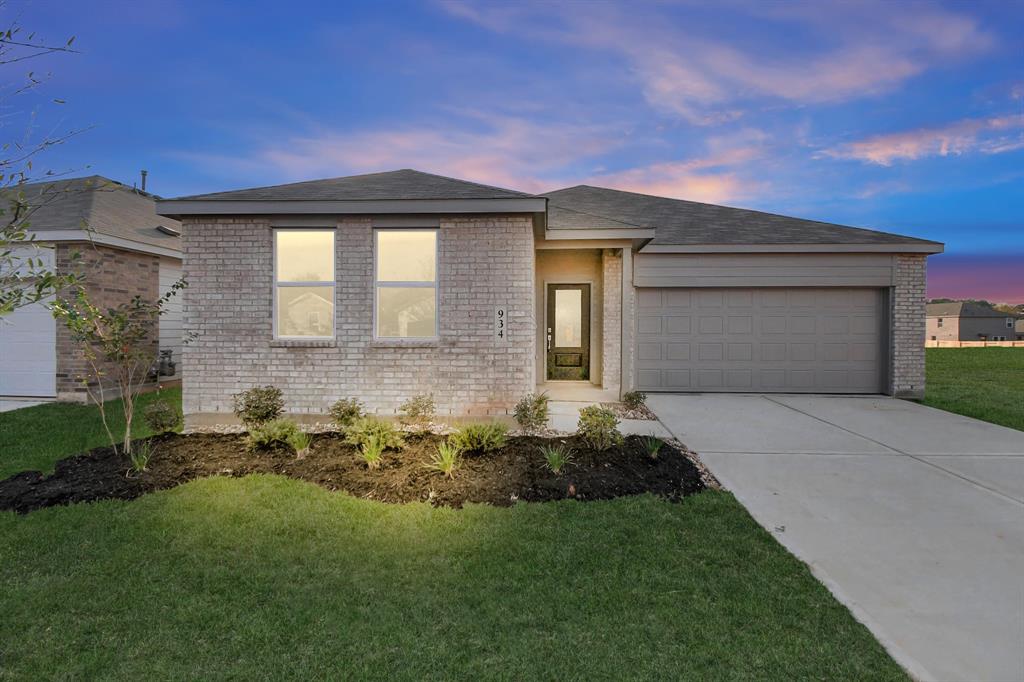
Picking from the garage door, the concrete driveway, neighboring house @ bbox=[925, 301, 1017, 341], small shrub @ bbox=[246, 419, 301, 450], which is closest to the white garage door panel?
small shrub @ bbox=[246, 419, 301, 450]

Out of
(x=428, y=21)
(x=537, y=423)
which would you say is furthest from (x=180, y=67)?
(x=537, y=423)

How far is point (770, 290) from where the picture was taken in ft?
34.4

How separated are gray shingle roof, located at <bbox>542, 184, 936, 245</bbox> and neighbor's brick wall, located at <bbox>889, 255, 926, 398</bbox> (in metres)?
0.61

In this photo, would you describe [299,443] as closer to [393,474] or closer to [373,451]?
[373,451]

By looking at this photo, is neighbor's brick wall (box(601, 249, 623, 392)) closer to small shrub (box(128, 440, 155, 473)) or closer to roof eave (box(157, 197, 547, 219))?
roof eave (box(157, 197, 547, 219))

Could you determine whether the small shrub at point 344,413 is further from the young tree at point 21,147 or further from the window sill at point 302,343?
the young tree at point 21,147

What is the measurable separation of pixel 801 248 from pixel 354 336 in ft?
29.8

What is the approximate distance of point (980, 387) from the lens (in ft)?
39.4

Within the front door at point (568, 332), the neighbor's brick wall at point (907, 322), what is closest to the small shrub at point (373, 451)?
the front door at point (568, 332)

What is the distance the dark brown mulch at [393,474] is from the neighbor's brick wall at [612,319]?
15.1ft

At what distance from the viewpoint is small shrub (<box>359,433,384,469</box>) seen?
4.90 m

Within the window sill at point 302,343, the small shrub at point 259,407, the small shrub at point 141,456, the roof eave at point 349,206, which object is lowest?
the small shrub at point 141,456

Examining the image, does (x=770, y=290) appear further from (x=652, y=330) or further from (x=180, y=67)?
(x=180, y=67)

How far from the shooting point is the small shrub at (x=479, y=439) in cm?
531
